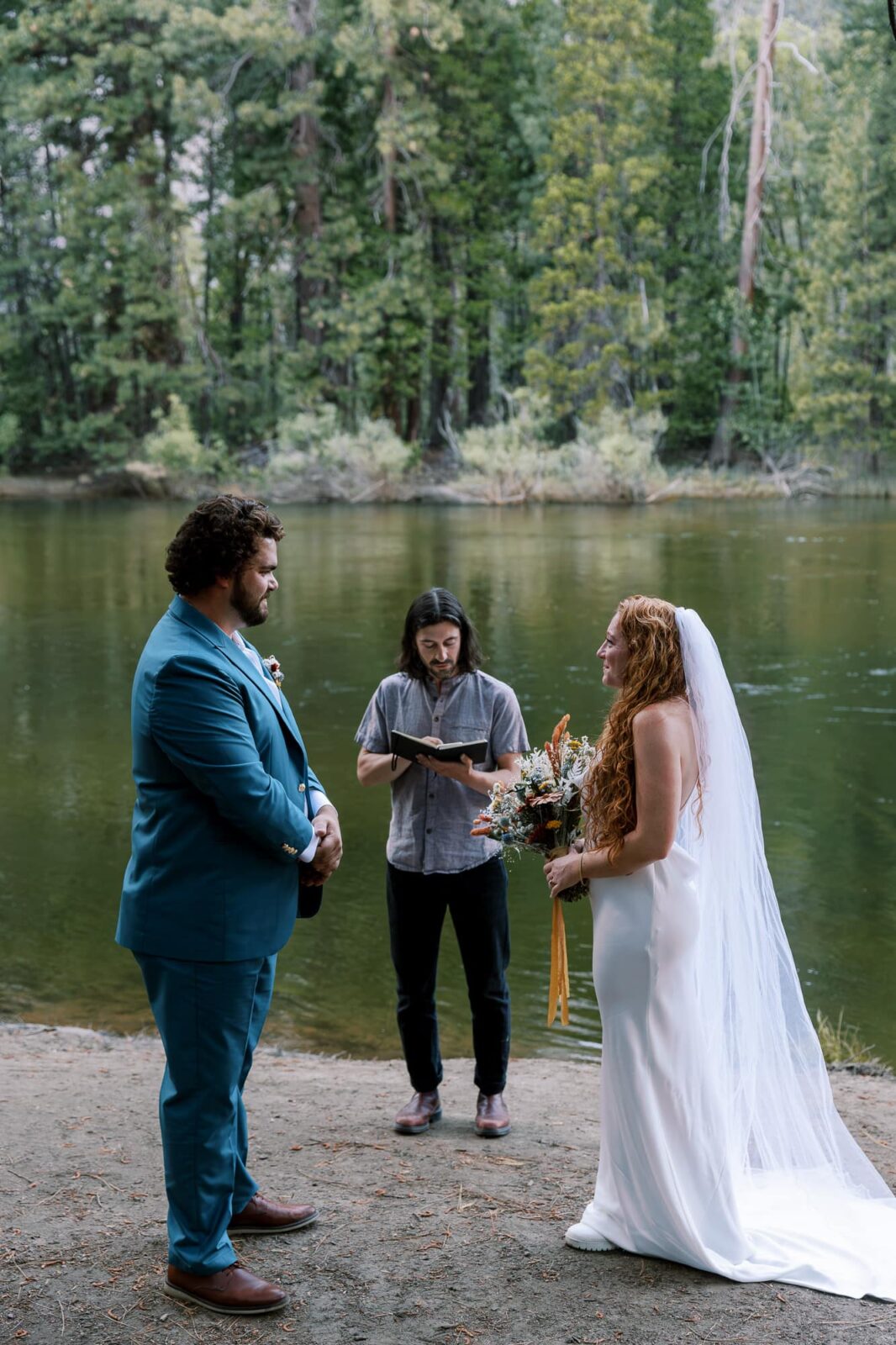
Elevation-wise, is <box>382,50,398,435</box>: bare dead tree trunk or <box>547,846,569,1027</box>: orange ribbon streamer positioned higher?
<box>382,50,398,435</box>: bare dead tree trunk

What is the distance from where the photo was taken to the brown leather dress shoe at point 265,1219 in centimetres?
347

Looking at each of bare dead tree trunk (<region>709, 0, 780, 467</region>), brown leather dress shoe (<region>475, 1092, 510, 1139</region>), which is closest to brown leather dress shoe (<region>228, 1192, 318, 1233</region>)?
brown leather dress shoe (<region>475, 1092, 510, 1139</region>)

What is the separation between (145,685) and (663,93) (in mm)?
37866

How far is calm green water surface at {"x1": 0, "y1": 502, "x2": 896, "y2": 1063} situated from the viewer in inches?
301

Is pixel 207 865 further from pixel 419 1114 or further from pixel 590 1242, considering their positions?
pixel 419 1114

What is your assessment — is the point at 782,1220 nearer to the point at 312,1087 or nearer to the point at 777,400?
the point at 312,1087

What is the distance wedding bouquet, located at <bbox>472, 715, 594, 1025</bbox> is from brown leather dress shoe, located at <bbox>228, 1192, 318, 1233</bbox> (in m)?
0.82

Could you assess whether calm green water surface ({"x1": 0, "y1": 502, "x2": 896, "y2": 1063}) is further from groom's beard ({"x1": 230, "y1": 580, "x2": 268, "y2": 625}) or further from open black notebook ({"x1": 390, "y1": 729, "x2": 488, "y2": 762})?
groom's beard ({"x1": 230, "y1": 580, "x2": 268, "y2": 625})

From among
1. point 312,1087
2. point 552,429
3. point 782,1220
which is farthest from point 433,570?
point 782,1220

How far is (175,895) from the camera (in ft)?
9.81

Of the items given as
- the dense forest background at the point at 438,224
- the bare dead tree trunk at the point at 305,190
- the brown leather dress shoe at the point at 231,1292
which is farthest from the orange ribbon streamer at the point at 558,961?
the bare dead tree trunk at the point at 305,190

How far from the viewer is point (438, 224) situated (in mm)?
40125

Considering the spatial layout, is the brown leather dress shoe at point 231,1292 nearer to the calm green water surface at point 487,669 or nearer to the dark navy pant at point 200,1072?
the dark navy pant at point 200,1072

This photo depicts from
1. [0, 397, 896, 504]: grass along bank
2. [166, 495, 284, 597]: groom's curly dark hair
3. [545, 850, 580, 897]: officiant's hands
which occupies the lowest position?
[545, 850, 580, 897]: officiant's hands
